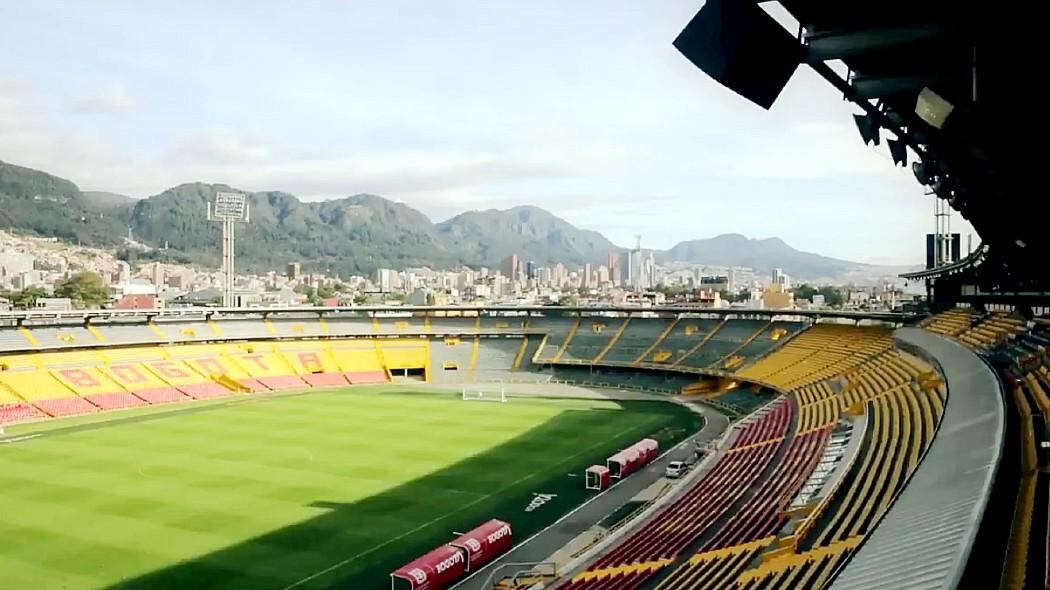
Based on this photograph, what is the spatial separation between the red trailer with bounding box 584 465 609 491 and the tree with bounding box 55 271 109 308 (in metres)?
91.3

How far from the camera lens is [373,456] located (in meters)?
30.4

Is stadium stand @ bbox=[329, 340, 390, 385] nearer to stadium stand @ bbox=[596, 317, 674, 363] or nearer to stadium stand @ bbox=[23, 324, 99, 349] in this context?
stadium stand @ bbox=[23, 324, 99, 349]

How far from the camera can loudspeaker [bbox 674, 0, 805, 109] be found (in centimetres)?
505

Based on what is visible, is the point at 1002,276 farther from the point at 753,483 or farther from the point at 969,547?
the point at 969,547

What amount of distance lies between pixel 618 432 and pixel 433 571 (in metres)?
19.5

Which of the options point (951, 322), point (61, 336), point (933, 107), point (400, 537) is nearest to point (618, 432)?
point (951, 322)

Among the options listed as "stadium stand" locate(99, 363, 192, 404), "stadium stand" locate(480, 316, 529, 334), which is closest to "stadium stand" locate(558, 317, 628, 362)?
"stadium stand" locate(480, 316, 529, 334)

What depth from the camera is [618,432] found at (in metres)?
35.4

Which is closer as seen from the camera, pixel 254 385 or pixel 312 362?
pixel 254 385

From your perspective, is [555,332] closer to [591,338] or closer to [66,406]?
[591,338]

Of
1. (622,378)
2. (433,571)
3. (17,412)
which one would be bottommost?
(17,412)

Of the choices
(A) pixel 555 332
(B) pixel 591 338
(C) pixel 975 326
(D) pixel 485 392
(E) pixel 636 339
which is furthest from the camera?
(A) pixel 555 332

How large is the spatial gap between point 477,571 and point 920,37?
1577cm

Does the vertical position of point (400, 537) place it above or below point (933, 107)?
below
